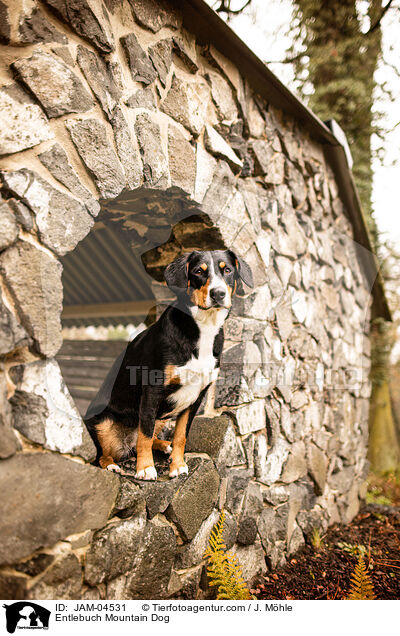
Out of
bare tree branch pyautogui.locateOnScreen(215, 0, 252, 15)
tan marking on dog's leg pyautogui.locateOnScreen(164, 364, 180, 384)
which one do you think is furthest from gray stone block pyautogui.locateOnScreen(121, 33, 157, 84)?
bare tree branch pyautogui.locateOnScreen(215, 0, 252, 15)

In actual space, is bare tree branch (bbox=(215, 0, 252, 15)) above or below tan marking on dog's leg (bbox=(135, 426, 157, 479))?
above

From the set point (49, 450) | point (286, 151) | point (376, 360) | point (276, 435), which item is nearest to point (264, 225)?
point (286, 151)

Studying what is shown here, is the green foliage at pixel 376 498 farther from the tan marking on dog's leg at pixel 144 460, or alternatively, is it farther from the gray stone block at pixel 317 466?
the tan marking on dog's leg at pixel 144 460

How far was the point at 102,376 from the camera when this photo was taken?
5578mm

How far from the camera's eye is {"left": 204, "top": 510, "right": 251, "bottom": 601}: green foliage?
230cm

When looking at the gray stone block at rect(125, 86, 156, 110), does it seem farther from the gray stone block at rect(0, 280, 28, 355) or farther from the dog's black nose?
the gray stone block at rect(0, 280, 28, 355)

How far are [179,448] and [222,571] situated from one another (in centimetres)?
66

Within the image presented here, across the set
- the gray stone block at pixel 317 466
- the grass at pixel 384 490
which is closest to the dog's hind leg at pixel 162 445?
the gray stone block at pixel 317 466

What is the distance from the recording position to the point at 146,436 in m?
2.19

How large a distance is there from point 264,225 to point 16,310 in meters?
2.08

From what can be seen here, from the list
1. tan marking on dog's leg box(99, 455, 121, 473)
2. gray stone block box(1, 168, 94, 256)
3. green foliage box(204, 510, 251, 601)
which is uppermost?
gray stone block box(1, 168, 94, 256)

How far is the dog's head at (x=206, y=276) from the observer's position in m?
2.07
